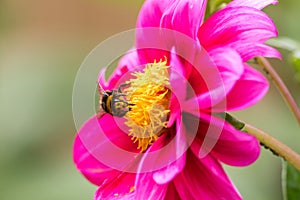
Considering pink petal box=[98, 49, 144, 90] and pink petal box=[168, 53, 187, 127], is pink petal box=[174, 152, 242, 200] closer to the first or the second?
pink petal box=[168, 53, 187, 127]

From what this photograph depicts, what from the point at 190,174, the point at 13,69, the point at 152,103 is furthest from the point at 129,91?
the point at 13,69

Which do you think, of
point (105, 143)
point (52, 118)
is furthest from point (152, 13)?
point (52, 118)

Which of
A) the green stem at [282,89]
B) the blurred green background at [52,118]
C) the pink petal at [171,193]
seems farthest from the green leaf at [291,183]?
the blurred green background at [52,118]

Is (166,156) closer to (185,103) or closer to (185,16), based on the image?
(185,103)

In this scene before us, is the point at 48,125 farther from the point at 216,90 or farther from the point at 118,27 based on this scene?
the point at 216,90

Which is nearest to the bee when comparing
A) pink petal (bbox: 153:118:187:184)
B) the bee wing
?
the bee wing

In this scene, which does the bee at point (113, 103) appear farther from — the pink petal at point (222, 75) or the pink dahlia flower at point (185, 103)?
the pink petal at point (222, 75)
